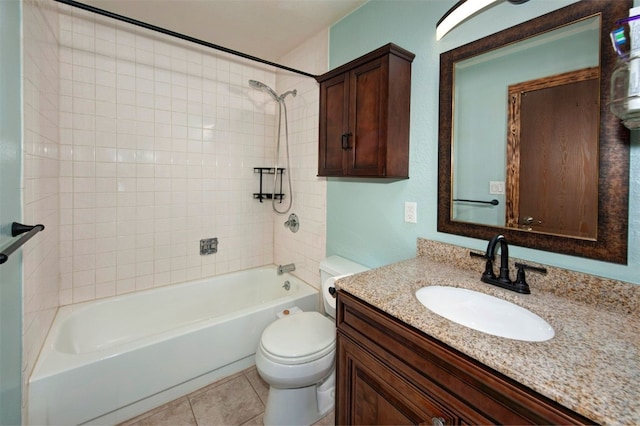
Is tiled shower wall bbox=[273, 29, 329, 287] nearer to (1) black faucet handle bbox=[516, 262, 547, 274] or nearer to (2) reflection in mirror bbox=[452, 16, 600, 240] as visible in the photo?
(2) reflection in mirror bbox=[452, 16, 600, 240]

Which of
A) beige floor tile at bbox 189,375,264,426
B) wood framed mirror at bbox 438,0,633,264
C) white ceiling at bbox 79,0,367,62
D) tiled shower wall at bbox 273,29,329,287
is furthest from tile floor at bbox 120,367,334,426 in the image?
white ceiling at bbox 79,0,367,62

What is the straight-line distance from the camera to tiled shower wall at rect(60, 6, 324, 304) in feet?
6.30

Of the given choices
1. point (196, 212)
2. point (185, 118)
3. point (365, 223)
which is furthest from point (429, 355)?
point (185, 118)

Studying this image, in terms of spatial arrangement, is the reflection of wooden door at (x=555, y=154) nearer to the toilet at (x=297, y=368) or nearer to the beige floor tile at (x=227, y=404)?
the toilet at (x=297, y=368)

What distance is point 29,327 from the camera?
1.30 m

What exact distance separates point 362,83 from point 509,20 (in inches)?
26.7

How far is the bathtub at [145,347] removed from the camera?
136 cm

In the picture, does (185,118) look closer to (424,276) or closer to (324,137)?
(324,137)

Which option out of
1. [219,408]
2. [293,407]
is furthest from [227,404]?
[293,407]

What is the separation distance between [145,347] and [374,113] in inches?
70.4

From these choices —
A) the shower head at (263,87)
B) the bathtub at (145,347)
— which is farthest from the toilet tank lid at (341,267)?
the shower head at (263,87)

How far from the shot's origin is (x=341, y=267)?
5.98ft

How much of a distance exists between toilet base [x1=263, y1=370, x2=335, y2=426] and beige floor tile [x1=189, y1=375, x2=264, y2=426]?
141 millimetres

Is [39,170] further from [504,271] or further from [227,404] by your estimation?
[504,271]
